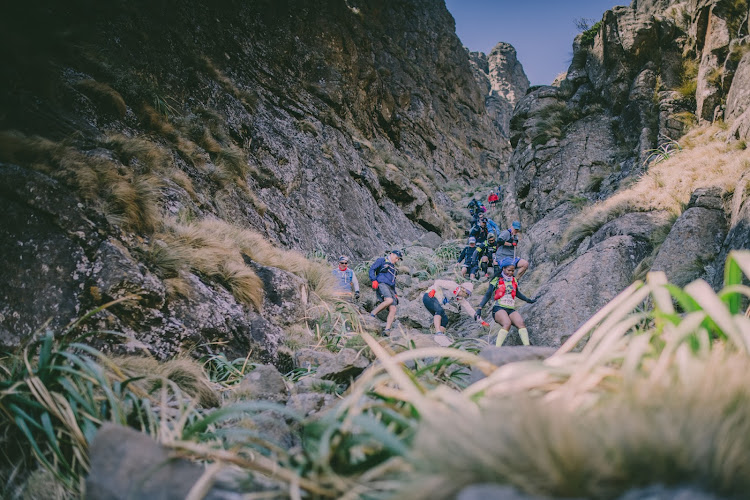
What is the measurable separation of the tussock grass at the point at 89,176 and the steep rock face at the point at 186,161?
2 centimetres

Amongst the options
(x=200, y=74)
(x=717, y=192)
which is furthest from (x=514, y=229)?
(x=200, y=74)

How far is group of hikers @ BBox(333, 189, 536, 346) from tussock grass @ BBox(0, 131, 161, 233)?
3550 mm

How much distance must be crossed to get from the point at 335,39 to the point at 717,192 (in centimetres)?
1660

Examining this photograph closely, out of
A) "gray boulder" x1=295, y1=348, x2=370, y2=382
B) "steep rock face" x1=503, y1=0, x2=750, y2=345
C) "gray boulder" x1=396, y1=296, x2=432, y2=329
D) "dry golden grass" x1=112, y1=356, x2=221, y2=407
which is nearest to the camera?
"dry golden grass" x1=112, y1=356, x2=221, y2=407

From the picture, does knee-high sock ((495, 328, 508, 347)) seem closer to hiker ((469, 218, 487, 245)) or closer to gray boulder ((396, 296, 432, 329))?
gray boulder ((396, 296, 432, 329))

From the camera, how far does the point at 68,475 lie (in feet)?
3.98

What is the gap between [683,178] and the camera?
619cm

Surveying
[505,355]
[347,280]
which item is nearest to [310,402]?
[505,355]

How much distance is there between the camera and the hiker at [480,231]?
10.6 metres

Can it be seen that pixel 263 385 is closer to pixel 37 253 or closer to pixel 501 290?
pixel 37 253

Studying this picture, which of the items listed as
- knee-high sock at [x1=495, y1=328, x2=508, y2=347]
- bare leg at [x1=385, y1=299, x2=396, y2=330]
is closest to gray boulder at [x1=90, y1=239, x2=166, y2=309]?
bare leg at [x1=385, y1=299, x2=396, y2=330]

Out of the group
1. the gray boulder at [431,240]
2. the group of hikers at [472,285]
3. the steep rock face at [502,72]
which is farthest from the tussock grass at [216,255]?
the steep rock face at [502,72]

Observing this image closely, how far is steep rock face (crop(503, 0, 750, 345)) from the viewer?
15.8 ft

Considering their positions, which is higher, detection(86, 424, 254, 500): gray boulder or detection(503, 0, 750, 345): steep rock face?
detection(503, 0, 750, 345): steep rock face
